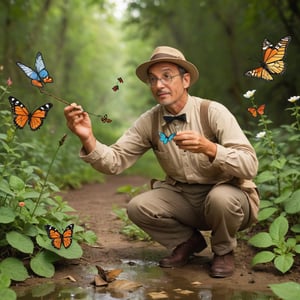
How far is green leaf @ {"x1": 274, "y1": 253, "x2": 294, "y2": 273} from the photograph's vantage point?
345 cm

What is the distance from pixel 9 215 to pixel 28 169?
63 cm

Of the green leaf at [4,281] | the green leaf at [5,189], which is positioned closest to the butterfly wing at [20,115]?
the green leaf at [5,189]

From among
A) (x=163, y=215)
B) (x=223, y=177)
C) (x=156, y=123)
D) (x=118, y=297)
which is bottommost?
(x=118, y=297)

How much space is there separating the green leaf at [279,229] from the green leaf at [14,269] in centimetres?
179

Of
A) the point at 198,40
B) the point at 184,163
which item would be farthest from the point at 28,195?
the point at 198,40

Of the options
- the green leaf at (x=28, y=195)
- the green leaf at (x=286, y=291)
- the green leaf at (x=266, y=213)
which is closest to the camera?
the green leaf at (x=286, y=291)

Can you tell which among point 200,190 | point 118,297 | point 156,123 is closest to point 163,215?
point 200,190

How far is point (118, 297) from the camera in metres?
3.04

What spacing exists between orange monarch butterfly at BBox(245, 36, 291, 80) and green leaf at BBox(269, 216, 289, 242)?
107cm

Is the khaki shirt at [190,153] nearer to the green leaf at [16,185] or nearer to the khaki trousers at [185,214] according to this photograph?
the khaki trousers at [185,214]

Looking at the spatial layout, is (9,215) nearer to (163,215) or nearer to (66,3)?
(163,215)

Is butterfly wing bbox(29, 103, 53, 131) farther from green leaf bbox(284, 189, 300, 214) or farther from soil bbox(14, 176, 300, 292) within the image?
green leaf bbox(284, 189, 300, 214)

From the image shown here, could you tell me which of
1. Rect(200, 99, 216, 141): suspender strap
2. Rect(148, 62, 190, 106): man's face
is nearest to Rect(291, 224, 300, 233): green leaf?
Rect(200, 99, 216, 141): suspender strap

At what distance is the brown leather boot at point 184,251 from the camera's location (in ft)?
12.5
